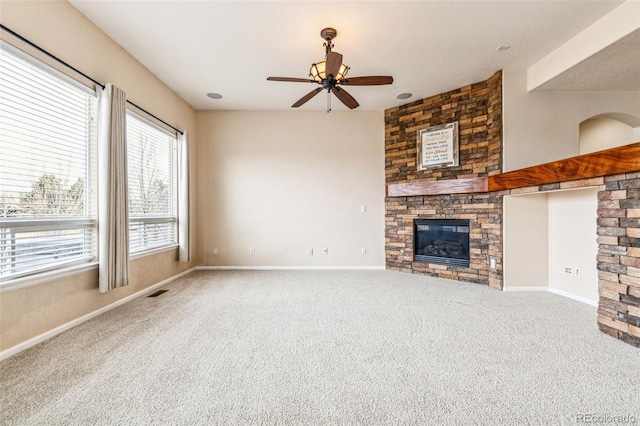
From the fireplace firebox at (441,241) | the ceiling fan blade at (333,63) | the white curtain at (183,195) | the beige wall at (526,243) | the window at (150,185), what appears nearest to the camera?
the ceiling fan blade at (333,63)

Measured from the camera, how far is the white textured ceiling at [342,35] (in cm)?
253

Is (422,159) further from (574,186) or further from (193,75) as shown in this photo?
(193,75)

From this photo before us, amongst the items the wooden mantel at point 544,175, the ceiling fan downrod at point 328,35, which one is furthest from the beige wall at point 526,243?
the ceiling fan downrod at point 328,35

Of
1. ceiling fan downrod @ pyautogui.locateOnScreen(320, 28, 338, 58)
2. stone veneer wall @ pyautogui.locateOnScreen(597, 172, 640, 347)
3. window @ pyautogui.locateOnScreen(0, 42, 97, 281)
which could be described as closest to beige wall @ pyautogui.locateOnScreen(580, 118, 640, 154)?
stone veneer wall @ pyautogui.locateOnScreen(597, 172, 640, 347)

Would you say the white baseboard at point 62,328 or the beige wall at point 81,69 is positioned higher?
the beige wall at point 81,69

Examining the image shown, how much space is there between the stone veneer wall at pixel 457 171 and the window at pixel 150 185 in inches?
149

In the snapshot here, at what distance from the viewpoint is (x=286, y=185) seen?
16.8 ft

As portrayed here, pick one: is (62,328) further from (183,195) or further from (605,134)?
(605,134)

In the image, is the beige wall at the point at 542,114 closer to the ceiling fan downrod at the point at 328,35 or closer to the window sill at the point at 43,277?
the ceiling fan downrod at the point at 328,35

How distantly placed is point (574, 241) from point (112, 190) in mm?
5434

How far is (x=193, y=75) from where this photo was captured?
3.78 m

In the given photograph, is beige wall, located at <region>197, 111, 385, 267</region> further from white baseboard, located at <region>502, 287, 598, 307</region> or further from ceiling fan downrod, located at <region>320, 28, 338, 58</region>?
white baseboard, located at <region>502, 287, 598, 307</region>

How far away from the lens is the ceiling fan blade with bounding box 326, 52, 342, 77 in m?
2.45

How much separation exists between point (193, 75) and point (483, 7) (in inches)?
141
